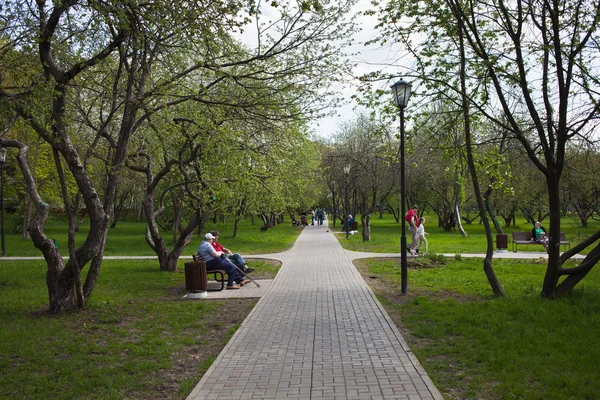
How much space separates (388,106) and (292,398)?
669 centimetres

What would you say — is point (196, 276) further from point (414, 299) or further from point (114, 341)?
point (414, 299)

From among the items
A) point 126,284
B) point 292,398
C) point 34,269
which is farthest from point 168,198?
point 292,398

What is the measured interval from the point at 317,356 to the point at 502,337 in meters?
2.34

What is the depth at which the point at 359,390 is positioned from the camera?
175 inches

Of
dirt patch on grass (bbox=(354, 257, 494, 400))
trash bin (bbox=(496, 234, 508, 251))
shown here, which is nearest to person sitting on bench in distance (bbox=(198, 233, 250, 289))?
dirt patch on grass (bbox=(354, 257, 494, 400))

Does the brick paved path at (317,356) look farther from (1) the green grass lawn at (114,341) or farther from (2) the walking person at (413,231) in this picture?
(2) the walking person at (413,231)

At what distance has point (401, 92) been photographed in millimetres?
9680

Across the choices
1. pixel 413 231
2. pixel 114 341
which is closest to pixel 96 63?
pixel 114 341

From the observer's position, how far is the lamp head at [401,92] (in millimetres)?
9633

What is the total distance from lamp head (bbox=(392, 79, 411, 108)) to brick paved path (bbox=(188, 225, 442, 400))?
3796 mm

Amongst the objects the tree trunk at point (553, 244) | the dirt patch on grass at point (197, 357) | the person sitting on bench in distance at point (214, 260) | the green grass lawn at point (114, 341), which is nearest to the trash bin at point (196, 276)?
the green grass lawn at point (114, 341)

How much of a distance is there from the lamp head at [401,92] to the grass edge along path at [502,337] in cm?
375

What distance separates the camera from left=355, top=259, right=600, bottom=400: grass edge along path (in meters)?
4.55

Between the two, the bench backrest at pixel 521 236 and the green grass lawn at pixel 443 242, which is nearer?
the bench backrest at pixel 521 236
